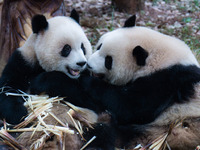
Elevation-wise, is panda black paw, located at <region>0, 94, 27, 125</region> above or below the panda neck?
below

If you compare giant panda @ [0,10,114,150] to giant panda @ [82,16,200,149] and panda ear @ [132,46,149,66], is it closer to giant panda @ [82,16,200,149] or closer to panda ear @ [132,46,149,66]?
giant panda @ [82,16,200,149]

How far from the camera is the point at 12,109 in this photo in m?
2.48

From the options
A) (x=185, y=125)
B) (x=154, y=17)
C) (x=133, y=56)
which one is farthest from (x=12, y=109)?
(x=154, y=17)

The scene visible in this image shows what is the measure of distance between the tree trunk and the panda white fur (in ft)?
17.4

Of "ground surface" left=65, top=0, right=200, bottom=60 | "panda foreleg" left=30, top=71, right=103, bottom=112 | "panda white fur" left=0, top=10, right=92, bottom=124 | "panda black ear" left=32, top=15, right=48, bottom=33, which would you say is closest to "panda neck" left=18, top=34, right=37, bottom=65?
"panda white fur" left=0, top=10, right=92, bottom=124

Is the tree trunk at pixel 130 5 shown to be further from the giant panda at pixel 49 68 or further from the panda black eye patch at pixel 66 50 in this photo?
the panda black eye patch at pixel 66 50

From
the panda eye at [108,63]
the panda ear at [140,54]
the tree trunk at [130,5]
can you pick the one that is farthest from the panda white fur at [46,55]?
the tree trunk at [130,5]

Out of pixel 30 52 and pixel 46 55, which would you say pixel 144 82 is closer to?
pixel 46 55

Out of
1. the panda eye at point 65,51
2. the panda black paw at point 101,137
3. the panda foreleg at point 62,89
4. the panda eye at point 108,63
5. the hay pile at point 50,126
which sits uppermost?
the panda eye at point 65,51

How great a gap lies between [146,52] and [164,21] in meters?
5.31

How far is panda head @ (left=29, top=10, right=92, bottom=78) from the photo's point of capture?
269 cm

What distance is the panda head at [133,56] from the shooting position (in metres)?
2.54

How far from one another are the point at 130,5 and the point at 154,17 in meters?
0.83

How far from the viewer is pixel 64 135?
2.24 metres
